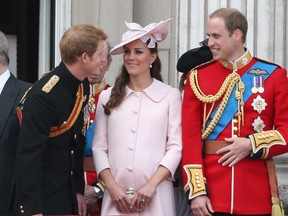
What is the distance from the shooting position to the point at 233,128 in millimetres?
6191

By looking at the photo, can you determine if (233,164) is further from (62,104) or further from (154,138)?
(62,104)

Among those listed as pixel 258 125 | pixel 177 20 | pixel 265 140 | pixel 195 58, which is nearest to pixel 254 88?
→ pixel 258 125

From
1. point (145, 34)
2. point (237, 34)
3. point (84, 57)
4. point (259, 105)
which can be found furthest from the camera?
point (145, 34)

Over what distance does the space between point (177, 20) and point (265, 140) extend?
2522mm

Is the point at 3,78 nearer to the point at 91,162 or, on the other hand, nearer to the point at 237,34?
the point at 91,162

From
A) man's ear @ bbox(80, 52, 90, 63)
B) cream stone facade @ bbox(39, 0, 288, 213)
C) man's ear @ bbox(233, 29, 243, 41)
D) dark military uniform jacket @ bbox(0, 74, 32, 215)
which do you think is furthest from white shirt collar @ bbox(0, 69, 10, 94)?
cream stone facade @ bbox(39, 0, 288, 213)

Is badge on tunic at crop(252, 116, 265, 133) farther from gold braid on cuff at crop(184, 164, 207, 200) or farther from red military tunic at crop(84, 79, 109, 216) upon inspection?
red military tunic at crop(84, 79, 109, 216)

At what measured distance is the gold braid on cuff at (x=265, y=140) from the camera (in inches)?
240

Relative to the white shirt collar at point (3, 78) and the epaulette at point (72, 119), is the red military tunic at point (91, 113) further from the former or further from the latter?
the white shirt collar at point (3, 78)

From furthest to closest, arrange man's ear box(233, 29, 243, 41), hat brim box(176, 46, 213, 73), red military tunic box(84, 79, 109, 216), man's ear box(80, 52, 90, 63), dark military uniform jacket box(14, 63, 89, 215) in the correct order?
hat brim box(176, 46, 213, 73)
red military tunic box(84, 79, 109, 216)
man's ear box(233, 29, 243, 41)
man's ear box(80, 52, 90, 63)
dark military uniform jacket box(14, 63, 89, 215)

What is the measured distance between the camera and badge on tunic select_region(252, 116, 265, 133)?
6.18 metres

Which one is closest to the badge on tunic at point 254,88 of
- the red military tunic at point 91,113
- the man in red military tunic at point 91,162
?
the man in red military tunic at point 91,162

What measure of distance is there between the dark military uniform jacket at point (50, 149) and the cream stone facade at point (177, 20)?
7.19 feet

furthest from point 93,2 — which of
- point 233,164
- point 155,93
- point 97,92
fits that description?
point 233,164
